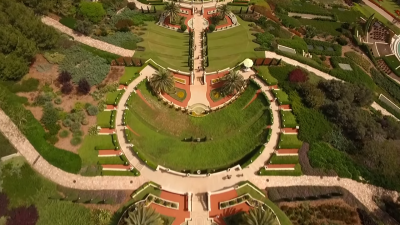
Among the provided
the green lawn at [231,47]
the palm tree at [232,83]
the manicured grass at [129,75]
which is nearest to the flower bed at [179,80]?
the green lawn at [231,47]

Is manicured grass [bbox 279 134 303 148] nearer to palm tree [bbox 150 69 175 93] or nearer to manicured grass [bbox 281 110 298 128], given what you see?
manicured grass [bbox 281 110 298 128]

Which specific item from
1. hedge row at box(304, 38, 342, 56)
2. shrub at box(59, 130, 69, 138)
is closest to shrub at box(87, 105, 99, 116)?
shrub at box(59, 130, 69, 138)

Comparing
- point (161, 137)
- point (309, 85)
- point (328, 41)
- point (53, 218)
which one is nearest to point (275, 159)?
point (309, 85)

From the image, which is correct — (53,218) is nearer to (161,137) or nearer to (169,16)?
(161,137)

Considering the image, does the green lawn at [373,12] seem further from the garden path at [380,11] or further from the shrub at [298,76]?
the shrub at [298,76]

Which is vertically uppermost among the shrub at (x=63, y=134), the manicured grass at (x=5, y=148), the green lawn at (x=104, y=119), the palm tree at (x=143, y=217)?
the green lawn at (x=104, y=119)

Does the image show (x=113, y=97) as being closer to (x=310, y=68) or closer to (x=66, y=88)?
(x=66, y=88)
